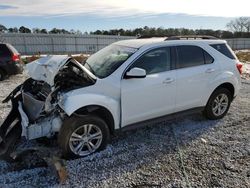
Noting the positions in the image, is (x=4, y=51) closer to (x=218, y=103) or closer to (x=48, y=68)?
(x=48, y=68)

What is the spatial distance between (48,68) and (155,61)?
182cm

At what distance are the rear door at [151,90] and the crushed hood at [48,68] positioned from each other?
686 mm

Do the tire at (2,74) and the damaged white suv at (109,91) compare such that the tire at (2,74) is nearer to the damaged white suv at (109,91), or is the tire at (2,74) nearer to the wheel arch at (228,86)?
the damaged white suv at (109,91)

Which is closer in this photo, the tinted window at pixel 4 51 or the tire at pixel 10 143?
the tire at pixel 10 143

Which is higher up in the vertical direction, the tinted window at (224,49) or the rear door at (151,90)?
the tinted window at (224,49)

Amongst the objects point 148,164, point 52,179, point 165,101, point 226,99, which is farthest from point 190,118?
point 52,179

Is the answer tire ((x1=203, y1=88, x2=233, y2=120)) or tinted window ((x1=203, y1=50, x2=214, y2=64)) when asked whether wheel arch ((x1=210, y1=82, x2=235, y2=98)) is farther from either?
tinted window ((x1=203, y1=50, x2=214, y2=64))

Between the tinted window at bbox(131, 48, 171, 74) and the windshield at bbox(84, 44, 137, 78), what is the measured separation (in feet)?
0.73

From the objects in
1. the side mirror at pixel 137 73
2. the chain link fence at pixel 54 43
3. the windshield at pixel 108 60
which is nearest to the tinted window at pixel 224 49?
the windshield at pixel 108 60

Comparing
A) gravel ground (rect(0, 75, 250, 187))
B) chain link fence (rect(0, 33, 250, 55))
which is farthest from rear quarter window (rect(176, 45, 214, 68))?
chain link fence (rect(0, 33, 250, 55))

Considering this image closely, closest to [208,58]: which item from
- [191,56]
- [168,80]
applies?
Result: [191,56]

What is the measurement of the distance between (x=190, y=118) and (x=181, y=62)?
4.88ft

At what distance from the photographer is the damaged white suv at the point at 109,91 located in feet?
14.3

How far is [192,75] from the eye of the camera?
5508 millimetres
